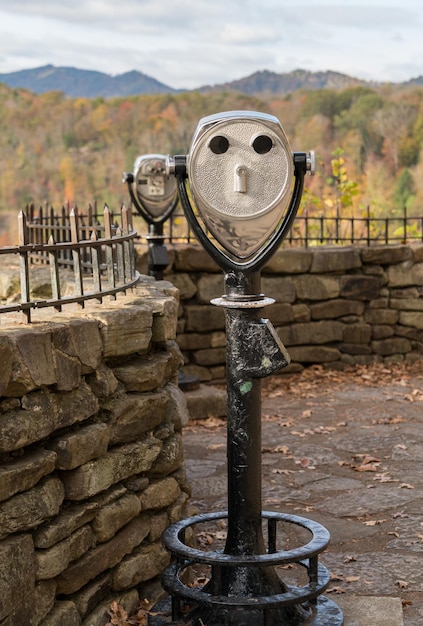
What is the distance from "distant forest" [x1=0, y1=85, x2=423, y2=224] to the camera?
3712 cm

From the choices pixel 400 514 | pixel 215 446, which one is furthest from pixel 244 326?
pixel 215 446

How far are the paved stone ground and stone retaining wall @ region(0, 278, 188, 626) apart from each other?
924 mm

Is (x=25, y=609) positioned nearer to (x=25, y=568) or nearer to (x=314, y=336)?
(x=25, y=568)

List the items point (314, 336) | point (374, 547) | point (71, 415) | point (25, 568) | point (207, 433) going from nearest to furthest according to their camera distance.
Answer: point (25, 568), point (71, 415), point (374, 547), point (207, 433), point (314, 336)

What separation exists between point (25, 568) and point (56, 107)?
40121 millimetres

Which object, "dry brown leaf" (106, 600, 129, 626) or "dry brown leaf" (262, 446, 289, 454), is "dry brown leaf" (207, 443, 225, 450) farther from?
"dry brown leaf" (106, 600, 129, 626)

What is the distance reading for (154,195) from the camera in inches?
284

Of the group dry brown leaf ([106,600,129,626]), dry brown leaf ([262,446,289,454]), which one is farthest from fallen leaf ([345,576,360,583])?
dry brown leaf ([262,446,289,454])

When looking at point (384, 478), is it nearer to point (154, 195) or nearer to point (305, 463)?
point (305, 463)

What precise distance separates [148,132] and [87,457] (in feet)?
118

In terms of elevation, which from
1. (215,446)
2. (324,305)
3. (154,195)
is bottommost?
(215,446)

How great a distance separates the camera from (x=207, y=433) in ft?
23.9

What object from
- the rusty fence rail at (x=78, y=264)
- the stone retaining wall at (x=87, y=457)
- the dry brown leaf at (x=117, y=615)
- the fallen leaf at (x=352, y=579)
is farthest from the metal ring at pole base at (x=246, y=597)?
the rusty fence rail at (x=78, y=264)

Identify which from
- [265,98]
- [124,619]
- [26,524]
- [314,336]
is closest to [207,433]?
[314,336]
